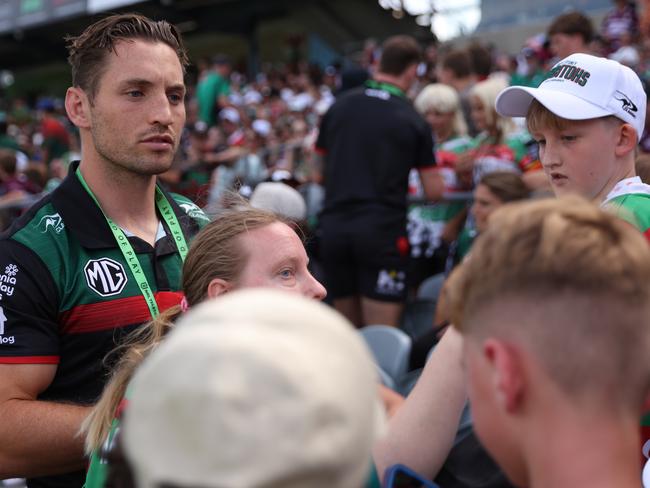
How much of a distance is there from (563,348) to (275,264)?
1095 millimetres

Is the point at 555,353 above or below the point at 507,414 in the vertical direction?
above

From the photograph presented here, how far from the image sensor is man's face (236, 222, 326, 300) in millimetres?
2127

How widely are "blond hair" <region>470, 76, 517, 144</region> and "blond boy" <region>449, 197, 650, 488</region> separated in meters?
4.15

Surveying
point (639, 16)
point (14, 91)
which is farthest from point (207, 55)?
point (639, 16)

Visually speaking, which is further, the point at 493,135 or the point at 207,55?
the point at 207,55

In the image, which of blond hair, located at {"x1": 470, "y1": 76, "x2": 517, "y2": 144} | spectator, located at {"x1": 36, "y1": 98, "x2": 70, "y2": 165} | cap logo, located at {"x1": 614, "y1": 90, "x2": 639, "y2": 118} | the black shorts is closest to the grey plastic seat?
the black shorts

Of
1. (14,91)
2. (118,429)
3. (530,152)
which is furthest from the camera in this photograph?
(14,91)

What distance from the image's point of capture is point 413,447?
5.69 feet

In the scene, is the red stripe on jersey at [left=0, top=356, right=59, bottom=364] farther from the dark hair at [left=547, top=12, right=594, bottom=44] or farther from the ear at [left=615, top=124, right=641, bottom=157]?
the dark hair at [left=547, top=12, right=594, bottom=44]

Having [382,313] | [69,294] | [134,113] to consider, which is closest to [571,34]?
[382,313]

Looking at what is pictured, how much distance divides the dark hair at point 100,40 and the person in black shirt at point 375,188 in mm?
2515

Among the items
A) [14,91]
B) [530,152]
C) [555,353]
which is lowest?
[14,91]

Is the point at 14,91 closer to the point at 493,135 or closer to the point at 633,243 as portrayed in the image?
the point at 493,135

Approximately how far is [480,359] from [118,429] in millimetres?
838
